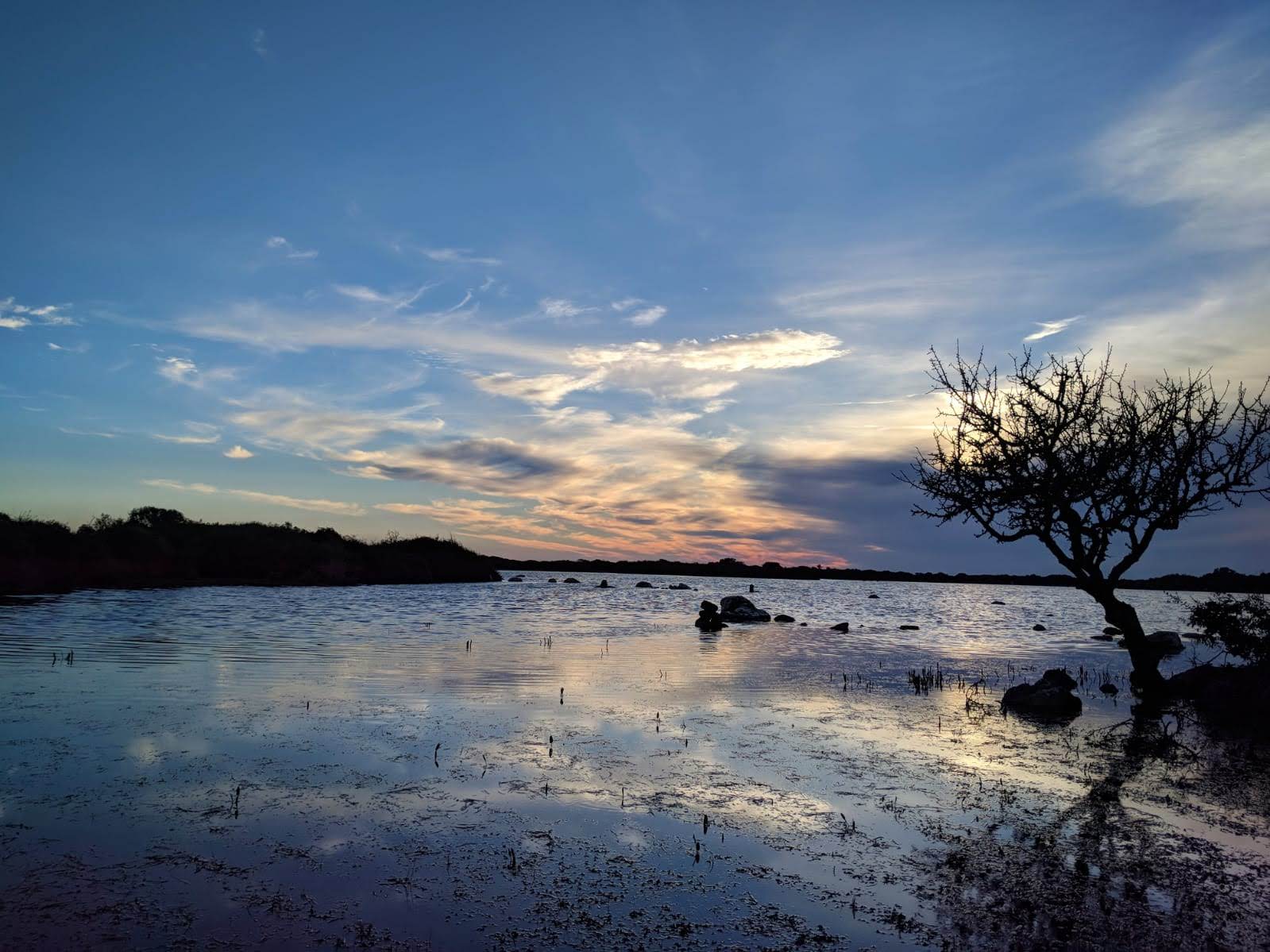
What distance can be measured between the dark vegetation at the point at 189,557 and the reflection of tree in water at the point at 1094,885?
52640mm

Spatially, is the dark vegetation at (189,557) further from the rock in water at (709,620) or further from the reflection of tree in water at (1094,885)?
the reflection of tree in water at (1094,885)

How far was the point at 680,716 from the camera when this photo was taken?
15664mm

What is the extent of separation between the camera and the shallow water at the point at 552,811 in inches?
249

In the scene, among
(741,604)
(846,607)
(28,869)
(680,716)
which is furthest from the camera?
(846,607)

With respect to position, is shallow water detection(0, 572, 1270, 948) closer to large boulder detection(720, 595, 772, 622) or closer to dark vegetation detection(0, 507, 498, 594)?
large boulder detection(720, 595, 772, 622)

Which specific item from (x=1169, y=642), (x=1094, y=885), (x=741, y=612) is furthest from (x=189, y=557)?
(x=1094, y=885)

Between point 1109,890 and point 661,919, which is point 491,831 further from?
point 1109,890

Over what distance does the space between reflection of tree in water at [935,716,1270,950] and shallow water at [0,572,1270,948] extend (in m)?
0.05

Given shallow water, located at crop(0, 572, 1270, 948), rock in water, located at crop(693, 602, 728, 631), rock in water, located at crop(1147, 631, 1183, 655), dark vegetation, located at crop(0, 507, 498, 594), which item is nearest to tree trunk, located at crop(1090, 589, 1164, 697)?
shallow water, located at crop(0, 572, 1270, 948)

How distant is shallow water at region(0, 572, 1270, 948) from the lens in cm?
632

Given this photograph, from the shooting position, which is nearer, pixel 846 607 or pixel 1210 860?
pixel 1210 860

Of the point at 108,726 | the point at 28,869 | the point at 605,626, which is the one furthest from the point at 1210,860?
the point at 605,626

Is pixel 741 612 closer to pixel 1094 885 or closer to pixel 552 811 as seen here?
pixel 552 811

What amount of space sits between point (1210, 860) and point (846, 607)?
62.5m
